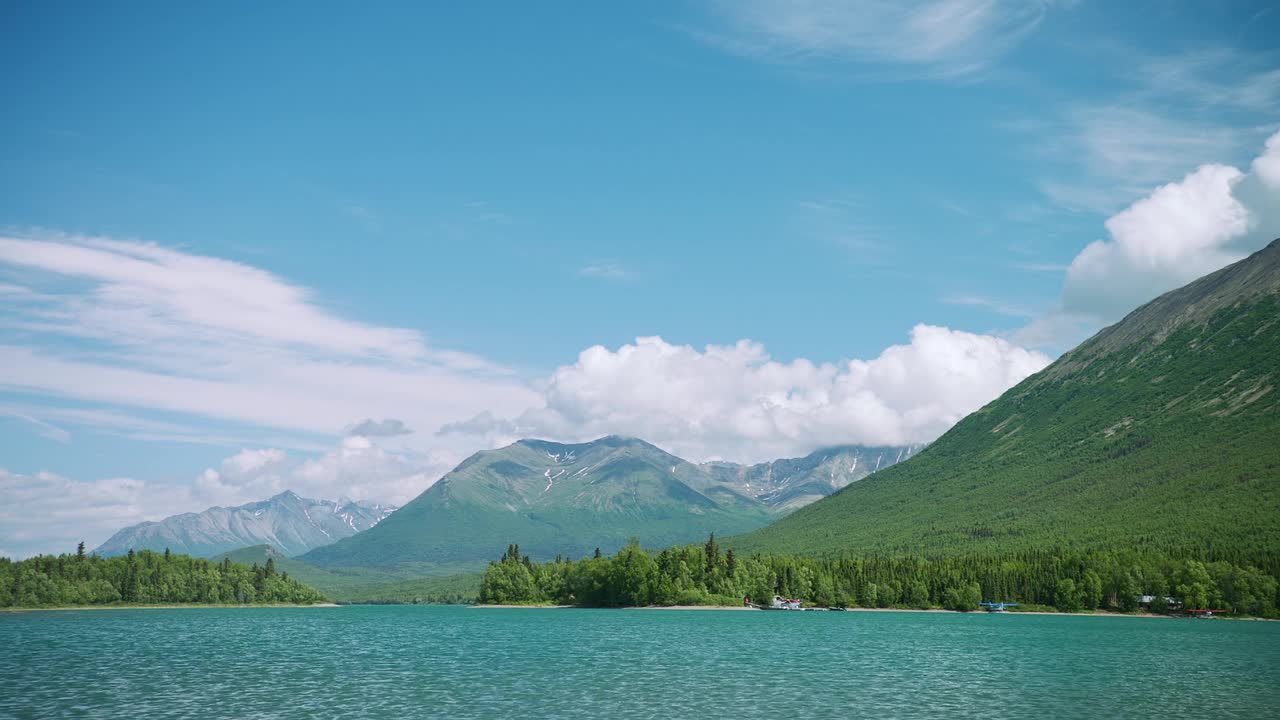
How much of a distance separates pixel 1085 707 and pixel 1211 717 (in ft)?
25.3

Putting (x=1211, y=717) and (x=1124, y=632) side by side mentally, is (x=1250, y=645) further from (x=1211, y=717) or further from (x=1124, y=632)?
(x=1211, y=717)

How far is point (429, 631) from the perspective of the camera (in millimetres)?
170000

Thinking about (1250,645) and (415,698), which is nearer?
(415,698)

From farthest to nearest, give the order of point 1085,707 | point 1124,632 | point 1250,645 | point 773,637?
point 1124,632 < point 773,637 < point 1250,645 < point 1085,707

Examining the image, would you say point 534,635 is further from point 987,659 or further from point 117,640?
point 987,659

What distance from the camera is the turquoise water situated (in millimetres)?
65188

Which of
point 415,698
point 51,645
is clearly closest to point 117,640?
point 51,645

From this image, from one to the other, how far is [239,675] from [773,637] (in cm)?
8160

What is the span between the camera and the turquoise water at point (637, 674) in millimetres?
65188

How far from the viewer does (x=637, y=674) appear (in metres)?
86.2

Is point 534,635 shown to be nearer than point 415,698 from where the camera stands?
No

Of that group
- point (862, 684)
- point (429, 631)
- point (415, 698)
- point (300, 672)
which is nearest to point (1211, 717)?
point (862, 684)

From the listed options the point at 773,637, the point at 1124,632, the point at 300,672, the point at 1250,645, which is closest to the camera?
the point at 300,672

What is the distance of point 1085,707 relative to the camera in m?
67.6
